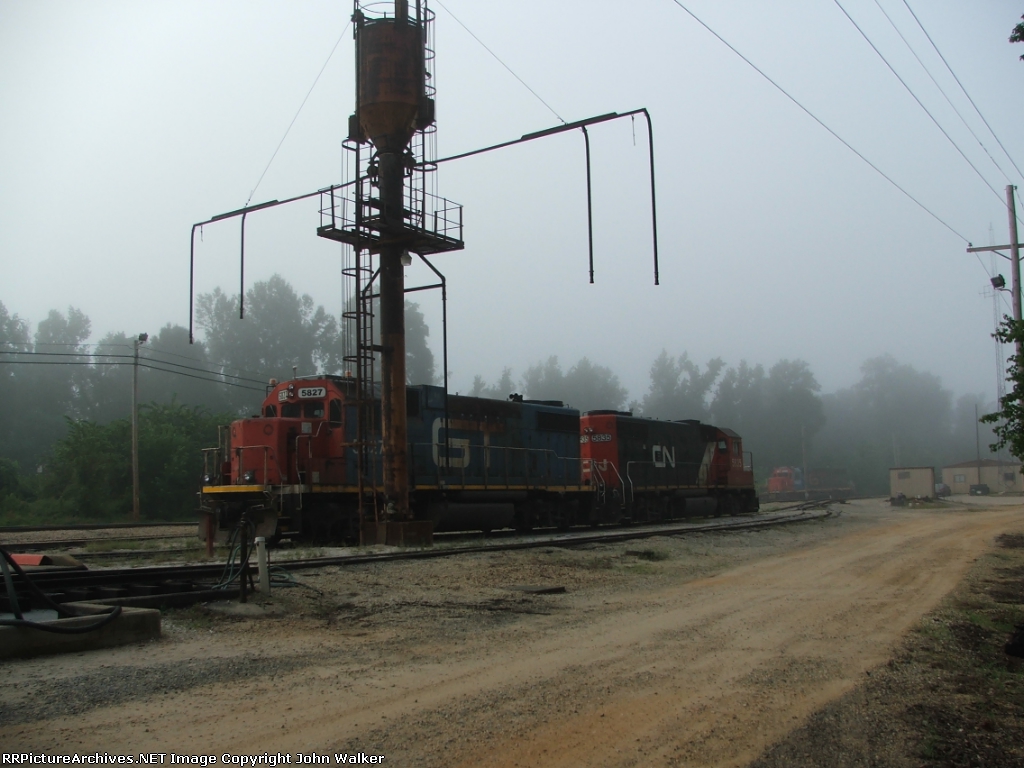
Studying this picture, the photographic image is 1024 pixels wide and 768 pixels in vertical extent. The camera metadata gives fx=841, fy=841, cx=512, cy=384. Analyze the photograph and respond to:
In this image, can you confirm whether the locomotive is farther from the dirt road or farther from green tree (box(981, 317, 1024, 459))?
green tree (box(981, 317, 1024, 459))

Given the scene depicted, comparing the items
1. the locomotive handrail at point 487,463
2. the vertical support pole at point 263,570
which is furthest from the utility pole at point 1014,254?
the vertical support pole at point 263,570

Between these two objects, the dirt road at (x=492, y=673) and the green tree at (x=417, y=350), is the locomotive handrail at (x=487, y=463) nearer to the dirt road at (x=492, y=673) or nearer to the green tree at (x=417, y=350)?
the dirt road at (x=492, y=673)

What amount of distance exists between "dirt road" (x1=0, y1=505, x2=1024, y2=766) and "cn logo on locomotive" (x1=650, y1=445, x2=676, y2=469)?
17.4 metres

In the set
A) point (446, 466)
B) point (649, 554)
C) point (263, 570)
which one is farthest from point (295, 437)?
point (263, 570)

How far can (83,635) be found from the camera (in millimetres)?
6820

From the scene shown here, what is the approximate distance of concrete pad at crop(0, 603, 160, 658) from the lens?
6.44m

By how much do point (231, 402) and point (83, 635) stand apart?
63733 mm

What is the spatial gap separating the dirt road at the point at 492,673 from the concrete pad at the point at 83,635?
172 millimetres

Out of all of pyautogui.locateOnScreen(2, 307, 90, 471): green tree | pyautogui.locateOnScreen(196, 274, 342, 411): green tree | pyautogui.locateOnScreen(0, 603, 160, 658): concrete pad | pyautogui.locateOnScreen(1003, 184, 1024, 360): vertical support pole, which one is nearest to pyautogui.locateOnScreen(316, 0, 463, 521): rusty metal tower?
pyautogui.locateOnScreen(0, 603, 160, 658): concrete pad

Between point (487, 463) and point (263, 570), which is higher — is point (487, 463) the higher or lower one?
the higher one

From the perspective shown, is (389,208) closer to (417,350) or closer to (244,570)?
(244,570)

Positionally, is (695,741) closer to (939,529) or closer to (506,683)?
(506,683)

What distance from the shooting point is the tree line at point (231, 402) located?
38.6m

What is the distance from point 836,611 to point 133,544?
16337 millimetres
